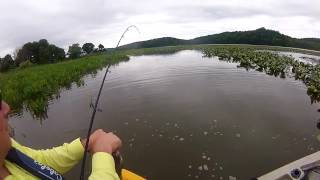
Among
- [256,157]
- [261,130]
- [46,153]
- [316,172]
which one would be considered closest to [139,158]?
[256,157]

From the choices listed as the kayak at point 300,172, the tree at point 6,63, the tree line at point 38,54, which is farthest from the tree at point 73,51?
the kayak at point 300,172

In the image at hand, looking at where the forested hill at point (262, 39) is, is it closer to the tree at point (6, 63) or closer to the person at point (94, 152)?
the tree at point (6, 63)

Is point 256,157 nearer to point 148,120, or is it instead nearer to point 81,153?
point 148,120

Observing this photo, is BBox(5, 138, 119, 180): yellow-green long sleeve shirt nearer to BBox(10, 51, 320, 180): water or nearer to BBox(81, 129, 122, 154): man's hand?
BBox(81, 129, 122, 154): man's hand

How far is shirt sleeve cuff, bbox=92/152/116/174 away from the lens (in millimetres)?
2029

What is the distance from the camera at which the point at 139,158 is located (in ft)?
33.5

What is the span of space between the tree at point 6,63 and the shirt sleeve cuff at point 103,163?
3033 inches

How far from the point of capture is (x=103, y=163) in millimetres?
2049

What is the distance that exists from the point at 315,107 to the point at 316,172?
9.88 m

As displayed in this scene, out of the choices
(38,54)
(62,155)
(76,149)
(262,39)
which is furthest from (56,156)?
(262,39)

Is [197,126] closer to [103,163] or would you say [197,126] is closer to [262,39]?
[103,163]

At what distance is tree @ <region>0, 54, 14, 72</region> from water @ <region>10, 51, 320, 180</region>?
59.0 metres

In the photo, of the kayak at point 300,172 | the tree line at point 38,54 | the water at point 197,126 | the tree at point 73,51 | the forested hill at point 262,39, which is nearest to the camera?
the kayak at point 300,172

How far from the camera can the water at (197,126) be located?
956 cm
